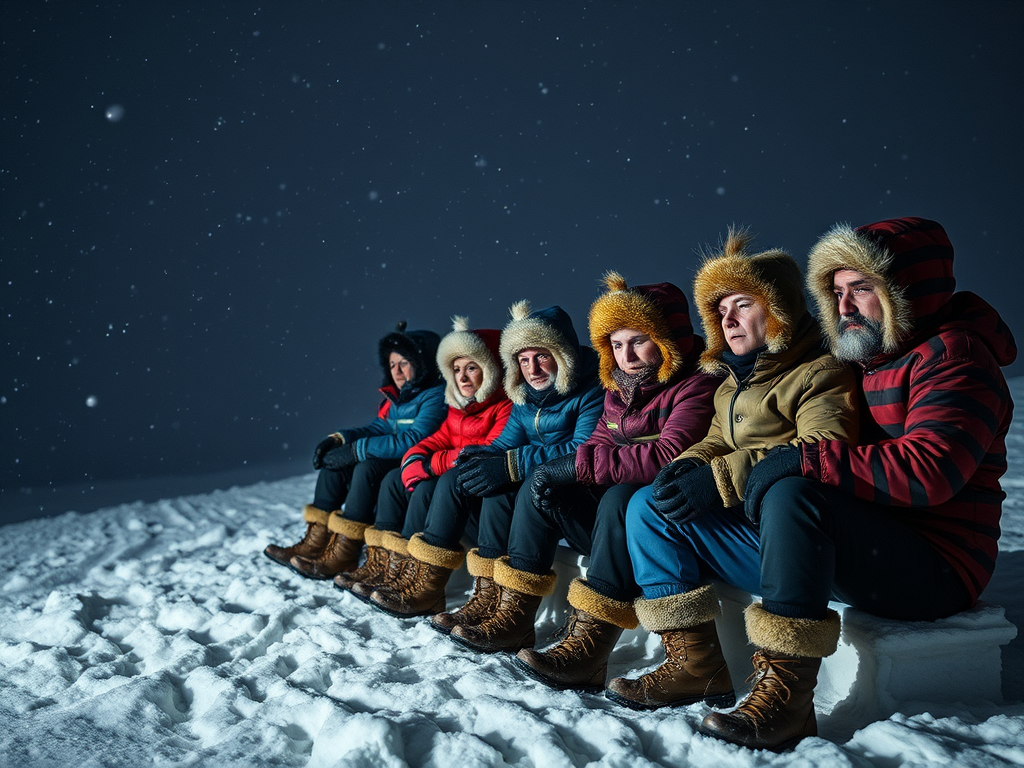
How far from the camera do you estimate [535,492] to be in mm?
2178

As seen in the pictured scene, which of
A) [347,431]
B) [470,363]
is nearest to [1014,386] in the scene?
[470,363]

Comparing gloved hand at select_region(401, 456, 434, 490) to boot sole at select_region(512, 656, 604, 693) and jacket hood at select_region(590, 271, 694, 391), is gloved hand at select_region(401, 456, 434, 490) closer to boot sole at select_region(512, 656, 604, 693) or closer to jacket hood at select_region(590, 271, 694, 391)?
jacket hood at select_region(590, 271, 694, 391)

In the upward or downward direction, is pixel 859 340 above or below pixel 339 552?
above

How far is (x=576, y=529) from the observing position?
2283mm

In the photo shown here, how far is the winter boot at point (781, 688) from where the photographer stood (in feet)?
4.65

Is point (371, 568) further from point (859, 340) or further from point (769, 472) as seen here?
point (859, 340)

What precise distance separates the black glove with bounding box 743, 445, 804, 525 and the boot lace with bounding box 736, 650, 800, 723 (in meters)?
0.32

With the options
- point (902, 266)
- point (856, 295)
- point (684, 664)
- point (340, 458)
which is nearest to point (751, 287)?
point (856, 295)

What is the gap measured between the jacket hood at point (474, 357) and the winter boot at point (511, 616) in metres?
1.09

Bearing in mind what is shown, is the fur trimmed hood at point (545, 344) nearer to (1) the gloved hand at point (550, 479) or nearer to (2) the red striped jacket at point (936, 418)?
(1) the gloved hand at point (550, 479)

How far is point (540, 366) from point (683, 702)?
1.40m

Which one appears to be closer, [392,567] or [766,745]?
[766,745]

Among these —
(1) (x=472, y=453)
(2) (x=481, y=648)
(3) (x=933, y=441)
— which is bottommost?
(2) (x=481, y=648)

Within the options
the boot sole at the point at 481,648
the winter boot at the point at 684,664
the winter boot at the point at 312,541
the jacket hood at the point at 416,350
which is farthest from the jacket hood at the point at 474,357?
the winter boot at the point at 684,664
